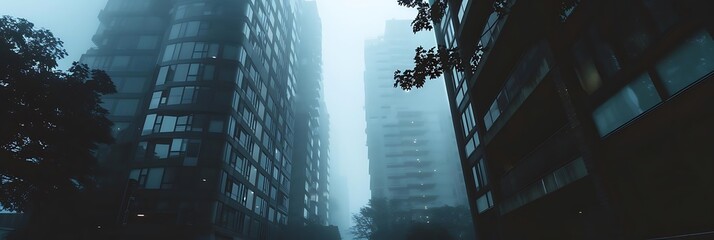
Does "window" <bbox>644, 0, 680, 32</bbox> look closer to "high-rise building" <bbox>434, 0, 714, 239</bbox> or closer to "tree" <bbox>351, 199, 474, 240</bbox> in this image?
"high-rise building" <bbox>434, 0, 714, 239</bbox>

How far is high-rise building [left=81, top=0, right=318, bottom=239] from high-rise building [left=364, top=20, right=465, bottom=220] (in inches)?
1614

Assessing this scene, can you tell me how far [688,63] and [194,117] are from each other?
39.2 metres

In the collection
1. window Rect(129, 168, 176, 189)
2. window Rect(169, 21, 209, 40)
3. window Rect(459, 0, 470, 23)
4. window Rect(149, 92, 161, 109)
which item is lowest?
window Rect(129, 168, 176, 189)

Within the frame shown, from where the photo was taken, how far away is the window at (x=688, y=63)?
6.94 metres

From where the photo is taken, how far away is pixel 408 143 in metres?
112

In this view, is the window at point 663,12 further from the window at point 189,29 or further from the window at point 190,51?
the window at point 189,29

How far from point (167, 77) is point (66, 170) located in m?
24.8

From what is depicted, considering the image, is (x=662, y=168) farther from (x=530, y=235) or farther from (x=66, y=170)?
(x=66, y=170)

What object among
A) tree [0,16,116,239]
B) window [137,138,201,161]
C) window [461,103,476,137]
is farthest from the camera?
window [137,138,201,161]

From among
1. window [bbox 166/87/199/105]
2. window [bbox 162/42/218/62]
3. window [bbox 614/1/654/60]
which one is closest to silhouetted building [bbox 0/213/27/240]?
window [bbox 166/87/199/105]

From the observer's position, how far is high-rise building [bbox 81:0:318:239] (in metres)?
32.9

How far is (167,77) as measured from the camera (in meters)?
40.3

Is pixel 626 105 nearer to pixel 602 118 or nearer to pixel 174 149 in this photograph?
pixel 602 118

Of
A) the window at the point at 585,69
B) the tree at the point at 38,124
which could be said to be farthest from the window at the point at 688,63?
the tree at the point at 38,124
